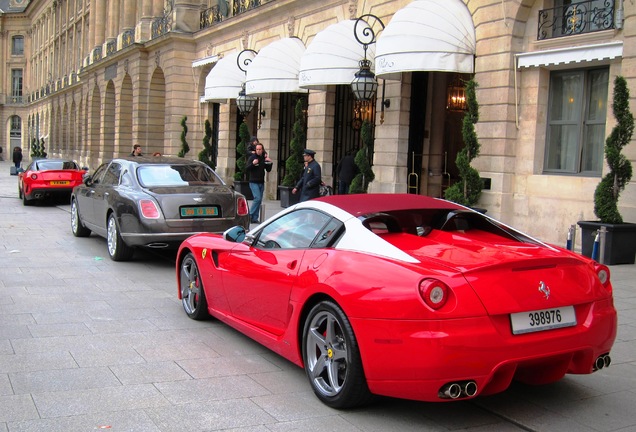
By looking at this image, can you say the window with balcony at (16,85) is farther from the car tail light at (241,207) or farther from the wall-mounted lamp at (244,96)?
the car tail light at (241,207)

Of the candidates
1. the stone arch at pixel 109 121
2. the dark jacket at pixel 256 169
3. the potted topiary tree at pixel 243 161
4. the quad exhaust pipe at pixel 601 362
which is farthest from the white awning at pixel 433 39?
the stone arch at pixel 109 121

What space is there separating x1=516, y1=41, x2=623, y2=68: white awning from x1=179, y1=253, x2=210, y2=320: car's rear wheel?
27.0 feet

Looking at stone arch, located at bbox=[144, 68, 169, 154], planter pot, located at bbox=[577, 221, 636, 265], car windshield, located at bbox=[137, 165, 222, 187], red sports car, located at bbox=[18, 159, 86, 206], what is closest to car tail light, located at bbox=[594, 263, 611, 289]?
planter pot, located at bbox=[577, 221, 636, 265]

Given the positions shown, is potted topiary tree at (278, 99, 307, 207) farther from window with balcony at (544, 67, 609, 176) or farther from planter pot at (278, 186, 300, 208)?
window with balcony at (544, 67, 609, 176)

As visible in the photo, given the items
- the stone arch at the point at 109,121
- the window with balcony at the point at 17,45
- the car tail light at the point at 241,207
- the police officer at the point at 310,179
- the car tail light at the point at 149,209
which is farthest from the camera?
the window with balcony at the point at 17,45

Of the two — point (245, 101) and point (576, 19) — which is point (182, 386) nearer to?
point (576, 19)

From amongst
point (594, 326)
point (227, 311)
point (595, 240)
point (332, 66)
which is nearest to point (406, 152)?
point (332, 66)

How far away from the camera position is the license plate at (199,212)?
33.1 feet

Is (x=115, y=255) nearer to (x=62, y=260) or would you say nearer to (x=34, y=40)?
(x=62, y=260)

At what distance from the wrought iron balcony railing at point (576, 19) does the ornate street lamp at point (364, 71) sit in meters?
4.41

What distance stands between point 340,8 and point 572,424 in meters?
16.7

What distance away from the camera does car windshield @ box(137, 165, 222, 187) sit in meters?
10.7

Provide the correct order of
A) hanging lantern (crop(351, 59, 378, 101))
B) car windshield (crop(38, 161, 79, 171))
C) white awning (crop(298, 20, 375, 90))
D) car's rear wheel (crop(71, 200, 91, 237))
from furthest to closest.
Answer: car windshield (crop(38, 161, 79, 171)) → white awning (crop(298, 20, 375, 90)) → hanging lantern (crop(351, 59, 378, 101)) → car's rear wheel (crop(71, 200, 91, 237))

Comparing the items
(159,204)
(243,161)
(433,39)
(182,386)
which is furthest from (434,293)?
(243,161)
